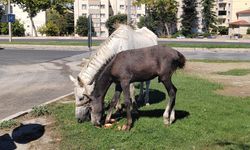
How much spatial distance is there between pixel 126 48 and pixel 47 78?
349 inches

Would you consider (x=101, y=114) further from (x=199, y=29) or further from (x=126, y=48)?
(x=199, y=29)

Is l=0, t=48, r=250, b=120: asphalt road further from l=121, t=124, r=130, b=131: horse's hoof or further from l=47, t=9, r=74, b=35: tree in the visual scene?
l=47, t=9, r=74, b=35: tree

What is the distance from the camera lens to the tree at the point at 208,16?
80.2 meters

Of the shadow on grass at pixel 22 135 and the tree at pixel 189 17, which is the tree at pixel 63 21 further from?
the shadow on grass at pixel 22 135

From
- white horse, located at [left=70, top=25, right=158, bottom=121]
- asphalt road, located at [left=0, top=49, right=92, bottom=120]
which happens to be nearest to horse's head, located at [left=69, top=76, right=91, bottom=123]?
white horse, located at [left=70, top=25, right=158, bottom=121]

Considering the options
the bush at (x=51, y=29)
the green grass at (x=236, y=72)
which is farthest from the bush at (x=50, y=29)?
the green grass at (x=236, y=72)

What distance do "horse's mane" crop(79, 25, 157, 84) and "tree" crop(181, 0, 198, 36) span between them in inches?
2595

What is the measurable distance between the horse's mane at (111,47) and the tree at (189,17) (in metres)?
65.9

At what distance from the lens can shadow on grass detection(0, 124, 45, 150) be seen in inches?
327

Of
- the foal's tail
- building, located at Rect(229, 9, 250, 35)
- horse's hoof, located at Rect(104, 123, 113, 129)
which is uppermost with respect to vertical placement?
building, located at Rect(229, 9, 250, 35)

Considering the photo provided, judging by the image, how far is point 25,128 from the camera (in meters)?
9.41

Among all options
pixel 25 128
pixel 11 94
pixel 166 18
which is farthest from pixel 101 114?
pixel 166 18

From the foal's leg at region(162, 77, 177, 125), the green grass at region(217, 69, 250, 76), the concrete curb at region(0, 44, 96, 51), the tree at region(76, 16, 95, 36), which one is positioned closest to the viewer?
the foal's leg at region(162, 77, 177, 125)

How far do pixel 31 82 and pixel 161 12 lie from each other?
2390 inches
